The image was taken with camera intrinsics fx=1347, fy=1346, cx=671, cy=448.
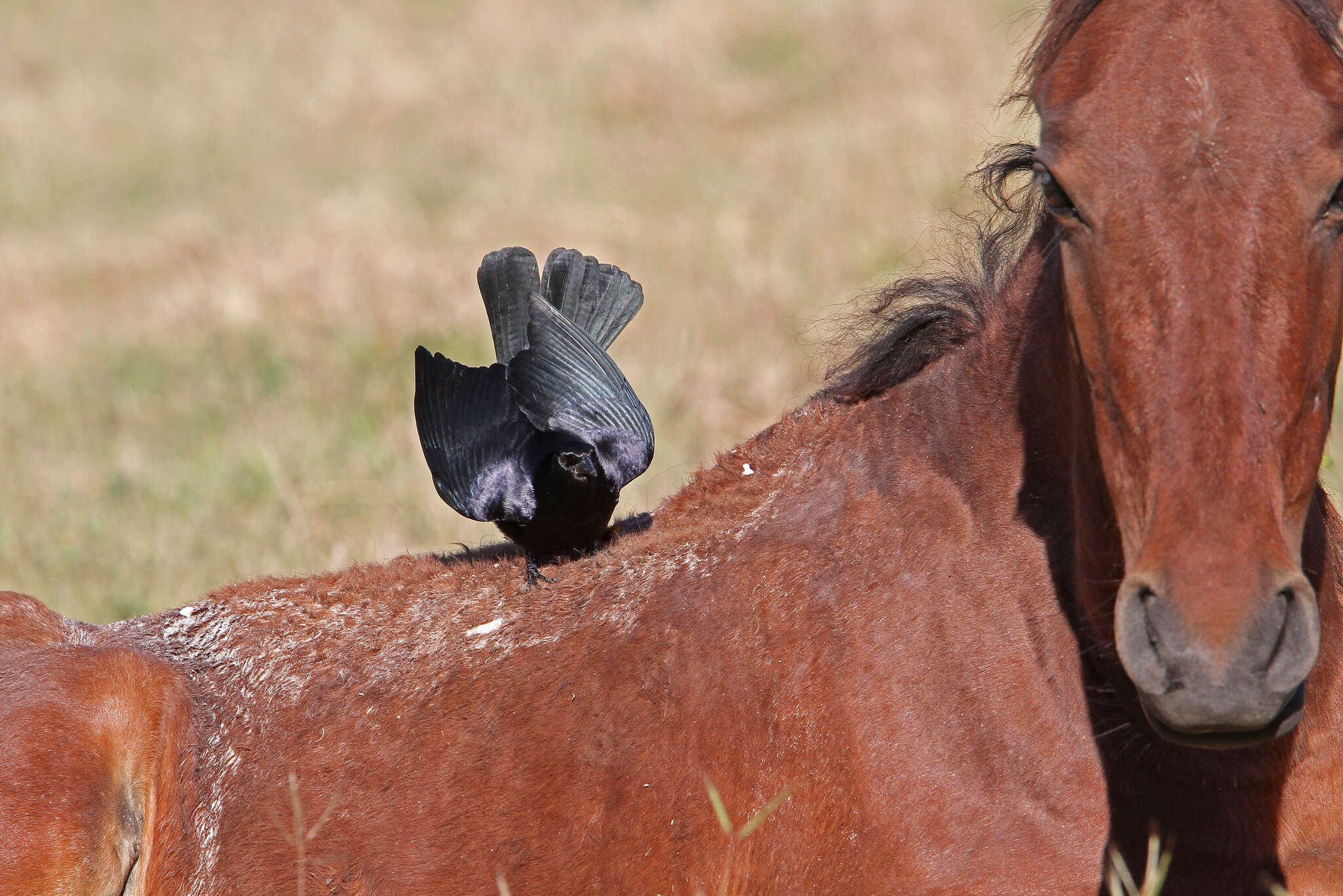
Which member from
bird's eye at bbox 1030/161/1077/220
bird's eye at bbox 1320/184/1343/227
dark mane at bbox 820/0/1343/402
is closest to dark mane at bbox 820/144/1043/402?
dark mane at bbox 820/0/1343/402

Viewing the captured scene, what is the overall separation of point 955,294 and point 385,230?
9325mm

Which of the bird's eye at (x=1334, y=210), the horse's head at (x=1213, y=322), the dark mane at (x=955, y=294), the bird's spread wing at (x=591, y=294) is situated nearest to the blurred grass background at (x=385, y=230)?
the bird's spread wing at (x=591, y=294)

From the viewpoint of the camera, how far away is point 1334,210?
2213mm

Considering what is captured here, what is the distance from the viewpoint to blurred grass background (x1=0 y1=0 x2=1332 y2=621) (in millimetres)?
7445

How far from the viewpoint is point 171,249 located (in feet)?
40.5

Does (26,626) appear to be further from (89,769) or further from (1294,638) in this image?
(1294,638)

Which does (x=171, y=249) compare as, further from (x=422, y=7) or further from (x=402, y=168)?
(x=422, y=7)

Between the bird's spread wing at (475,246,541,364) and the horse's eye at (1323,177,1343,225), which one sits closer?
the horse's eye at (1323,177,1343,225)

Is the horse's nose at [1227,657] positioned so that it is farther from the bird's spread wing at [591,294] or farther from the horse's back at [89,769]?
the horse's back at [89,769]

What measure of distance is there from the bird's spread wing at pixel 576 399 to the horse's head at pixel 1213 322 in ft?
5.93

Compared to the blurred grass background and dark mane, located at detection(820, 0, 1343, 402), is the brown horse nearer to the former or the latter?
dark mane, located at detection(820, 0, 1343, 402)

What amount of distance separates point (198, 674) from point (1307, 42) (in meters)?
3.14

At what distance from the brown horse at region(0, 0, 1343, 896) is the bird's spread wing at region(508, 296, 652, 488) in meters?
0.28

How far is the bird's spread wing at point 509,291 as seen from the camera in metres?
4.29
